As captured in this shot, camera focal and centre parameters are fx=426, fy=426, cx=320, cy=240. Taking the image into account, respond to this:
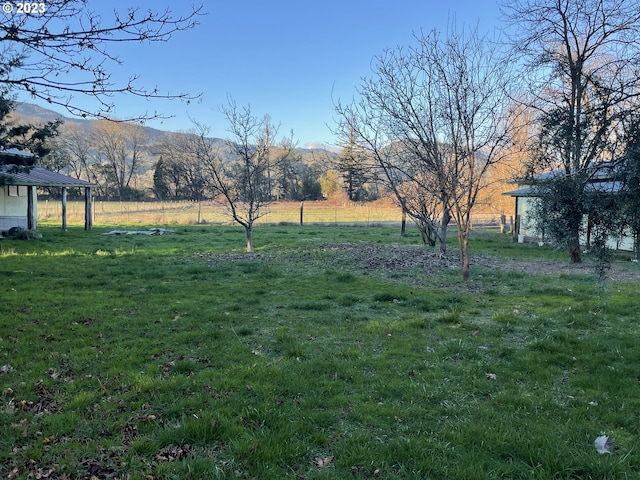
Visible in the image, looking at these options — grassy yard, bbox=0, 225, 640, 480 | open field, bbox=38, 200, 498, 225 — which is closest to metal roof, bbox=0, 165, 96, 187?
open field, bbox=38, 200, 498, 225

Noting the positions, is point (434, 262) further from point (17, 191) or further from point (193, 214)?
point (193, 214)

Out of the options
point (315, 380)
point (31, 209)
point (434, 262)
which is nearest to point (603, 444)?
point (315, 380)

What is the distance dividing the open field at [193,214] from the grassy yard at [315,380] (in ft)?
58.5

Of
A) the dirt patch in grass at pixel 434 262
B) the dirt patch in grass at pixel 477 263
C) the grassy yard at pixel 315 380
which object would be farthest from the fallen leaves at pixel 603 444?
the dirt patch in grass at pixel 477 263

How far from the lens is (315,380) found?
4059 mm

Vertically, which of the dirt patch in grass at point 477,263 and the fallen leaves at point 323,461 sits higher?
the dirt patch in grass at point 477,263

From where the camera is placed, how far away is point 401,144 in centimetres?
1049

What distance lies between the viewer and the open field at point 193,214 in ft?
95.1

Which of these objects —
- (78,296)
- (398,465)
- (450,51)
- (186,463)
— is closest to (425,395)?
(398,465)

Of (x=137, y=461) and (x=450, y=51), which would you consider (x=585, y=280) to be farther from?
(x=137, y=461)

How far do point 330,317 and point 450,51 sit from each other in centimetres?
607

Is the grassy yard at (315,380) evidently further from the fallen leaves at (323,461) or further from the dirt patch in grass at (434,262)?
the dirt patch in grass at (434,262)

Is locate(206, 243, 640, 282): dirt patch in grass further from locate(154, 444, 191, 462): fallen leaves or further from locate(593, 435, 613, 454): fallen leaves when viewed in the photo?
locate(154, 444, 191, 462): fallen leaves

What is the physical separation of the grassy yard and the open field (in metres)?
17.8
